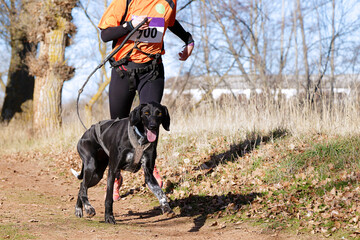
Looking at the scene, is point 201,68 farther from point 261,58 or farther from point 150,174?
point 150,174

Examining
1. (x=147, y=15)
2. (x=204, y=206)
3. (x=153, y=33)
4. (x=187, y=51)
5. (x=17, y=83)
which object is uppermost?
(x=17, y=83)

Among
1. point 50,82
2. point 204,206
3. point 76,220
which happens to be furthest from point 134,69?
point 50,82

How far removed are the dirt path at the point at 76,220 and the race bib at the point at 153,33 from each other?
6.63 ft

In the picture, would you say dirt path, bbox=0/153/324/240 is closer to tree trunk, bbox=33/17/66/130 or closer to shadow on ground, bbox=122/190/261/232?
shadow on ground, bbox=122/190/261/232

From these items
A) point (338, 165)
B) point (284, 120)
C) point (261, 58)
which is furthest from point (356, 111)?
point (261, 58)

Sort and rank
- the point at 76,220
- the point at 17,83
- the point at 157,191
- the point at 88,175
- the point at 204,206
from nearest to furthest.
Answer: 1. the point at 157,191
2. the point at 76,220
3. the point at 88,175
4. the point at 204,206
5. the point at 17,83

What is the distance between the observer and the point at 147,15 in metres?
4.15

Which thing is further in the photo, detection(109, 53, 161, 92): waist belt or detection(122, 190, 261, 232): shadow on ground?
detection(122, 190, 261, 232): shadow on ground

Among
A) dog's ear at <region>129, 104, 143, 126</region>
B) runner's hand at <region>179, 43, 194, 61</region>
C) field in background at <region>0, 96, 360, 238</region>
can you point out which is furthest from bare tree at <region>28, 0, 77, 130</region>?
dog's ear at <region>129, 104, 143, 126</region>

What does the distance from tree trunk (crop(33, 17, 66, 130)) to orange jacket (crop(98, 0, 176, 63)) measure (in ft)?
25.9

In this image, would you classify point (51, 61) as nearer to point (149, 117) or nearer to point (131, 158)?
point (131, 158)

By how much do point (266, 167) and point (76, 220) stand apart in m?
2.67

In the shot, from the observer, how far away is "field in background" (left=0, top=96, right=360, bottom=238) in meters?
3.92

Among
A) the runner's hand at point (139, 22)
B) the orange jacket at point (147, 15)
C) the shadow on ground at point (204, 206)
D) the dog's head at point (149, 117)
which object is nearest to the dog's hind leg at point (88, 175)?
the shadow on ground at point (204, 206)
